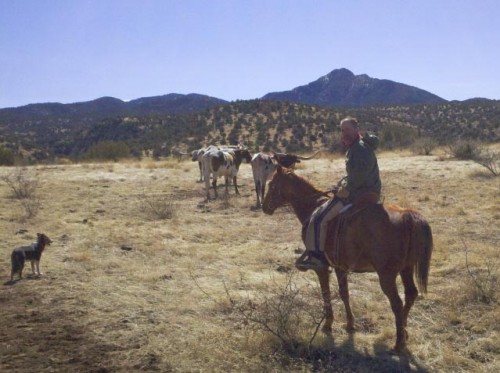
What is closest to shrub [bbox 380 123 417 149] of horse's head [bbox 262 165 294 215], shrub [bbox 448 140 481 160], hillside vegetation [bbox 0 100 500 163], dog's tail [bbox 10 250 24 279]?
hillside vegetation [bbox 0 100 500 163]

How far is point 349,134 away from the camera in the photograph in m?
5.58

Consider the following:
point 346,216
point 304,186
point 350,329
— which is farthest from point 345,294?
point 304,186

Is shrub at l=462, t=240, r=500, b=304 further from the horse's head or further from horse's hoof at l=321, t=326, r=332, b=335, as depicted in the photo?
the horse's head

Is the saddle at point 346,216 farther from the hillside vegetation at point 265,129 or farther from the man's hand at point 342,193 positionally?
the hillside vegetation at point 265,129

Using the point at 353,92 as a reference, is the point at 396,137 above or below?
below

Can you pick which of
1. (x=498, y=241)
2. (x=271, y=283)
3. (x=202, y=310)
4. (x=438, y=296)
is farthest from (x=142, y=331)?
(x=498, y=241)

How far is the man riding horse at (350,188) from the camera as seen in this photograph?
5520 mm

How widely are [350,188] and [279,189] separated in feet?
4.20

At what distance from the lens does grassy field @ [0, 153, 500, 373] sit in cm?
523

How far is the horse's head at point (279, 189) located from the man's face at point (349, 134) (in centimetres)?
118

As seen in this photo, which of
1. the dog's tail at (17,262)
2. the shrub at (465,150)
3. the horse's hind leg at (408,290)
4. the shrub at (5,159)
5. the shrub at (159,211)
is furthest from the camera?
the shrub at (5,159)

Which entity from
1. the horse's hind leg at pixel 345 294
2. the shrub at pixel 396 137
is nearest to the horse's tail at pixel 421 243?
the horse's hind leg at pixel 345 294

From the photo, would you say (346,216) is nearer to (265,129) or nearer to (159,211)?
(159,211)

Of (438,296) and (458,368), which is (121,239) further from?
(458,368)
